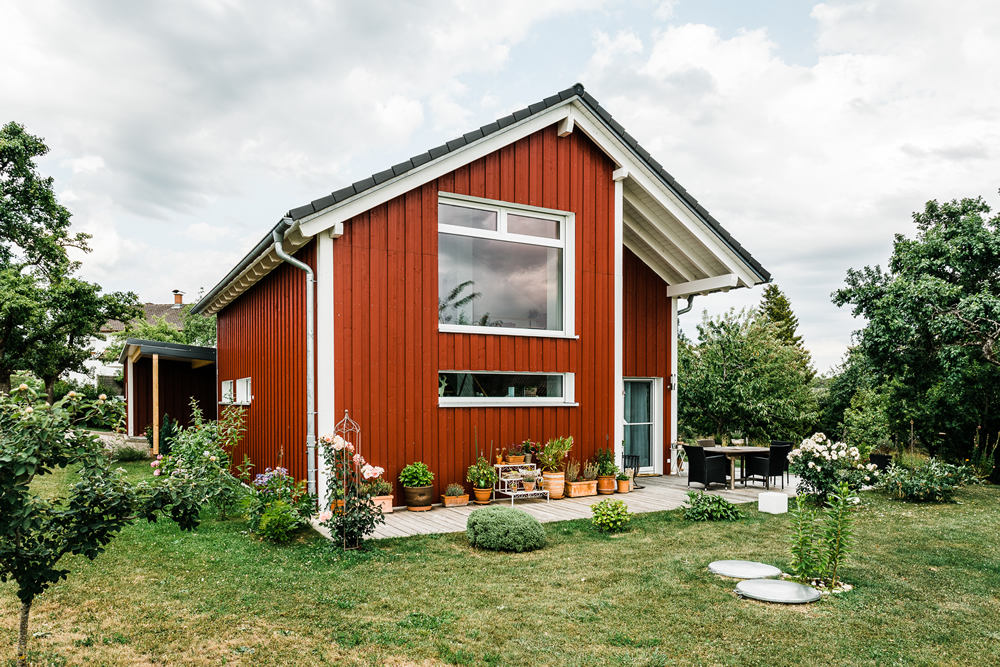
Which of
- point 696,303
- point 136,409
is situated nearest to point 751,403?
point 696,303

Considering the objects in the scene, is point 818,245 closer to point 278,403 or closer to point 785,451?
point 785,451

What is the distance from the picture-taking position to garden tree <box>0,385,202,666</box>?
2.93 meters

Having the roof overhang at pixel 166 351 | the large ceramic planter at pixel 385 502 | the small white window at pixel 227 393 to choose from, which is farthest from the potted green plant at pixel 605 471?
the roof overhang at pixel 166 351

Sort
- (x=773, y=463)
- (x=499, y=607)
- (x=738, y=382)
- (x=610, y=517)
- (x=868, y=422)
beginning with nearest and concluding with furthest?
(x=499, y=607)
(x=610, y=517)
(x=773, y=463)
(x=738, y=382)
(x=868, y=422)

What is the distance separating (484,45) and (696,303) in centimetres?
628

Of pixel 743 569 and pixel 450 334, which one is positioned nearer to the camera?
pixel 743 569

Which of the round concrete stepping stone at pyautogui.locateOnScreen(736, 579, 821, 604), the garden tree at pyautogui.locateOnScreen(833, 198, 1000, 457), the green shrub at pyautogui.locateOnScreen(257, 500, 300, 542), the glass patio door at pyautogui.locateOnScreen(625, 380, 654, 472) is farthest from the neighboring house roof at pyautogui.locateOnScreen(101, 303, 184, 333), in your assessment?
the round concrete stepping stone at pyautogui.locateOnScreen(736, 579, 821, 604)

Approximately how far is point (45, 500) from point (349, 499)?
323 cm

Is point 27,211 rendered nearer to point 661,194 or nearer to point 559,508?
point 661,194

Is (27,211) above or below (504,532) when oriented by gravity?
above

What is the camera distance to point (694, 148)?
1366 cm

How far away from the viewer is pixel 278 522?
6.57m

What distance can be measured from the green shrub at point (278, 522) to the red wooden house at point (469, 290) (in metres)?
1.15

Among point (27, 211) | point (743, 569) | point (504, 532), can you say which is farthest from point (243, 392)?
point (27, 211)
